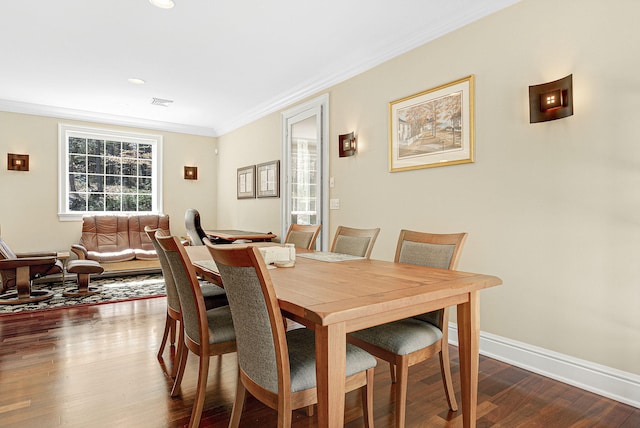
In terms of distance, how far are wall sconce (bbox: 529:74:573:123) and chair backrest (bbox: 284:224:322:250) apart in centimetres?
173

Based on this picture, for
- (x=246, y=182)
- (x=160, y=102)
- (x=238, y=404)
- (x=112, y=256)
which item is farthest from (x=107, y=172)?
(x=238, y=404)

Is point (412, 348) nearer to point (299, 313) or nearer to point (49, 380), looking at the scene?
point (299, 313)

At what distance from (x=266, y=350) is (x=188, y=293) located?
70cm

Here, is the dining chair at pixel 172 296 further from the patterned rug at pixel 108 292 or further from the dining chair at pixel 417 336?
the patterned rug at pixel 108 292

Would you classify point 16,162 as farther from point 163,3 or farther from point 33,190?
point 163,3

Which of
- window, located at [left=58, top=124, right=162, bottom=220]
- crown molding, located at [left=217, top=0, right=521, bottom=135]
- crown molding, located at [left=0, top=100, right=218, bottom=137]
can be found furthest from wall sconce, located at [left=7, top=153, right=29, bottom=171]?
crown molding, located at [left=217, top=0, right=521, bottom=135]

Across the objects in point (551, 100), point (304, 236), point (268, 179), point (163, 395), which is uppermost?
point (551, 100)

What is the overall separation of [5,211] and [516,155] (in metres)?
6.57

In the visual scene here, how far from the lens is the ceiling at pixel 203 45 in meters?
2.83

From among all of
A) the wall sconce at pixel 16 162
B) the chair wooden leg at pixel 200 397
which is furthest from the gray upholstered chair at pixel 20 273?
the chair wooden leg at pixel 200 397

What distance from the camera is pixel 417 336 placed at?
175 cm

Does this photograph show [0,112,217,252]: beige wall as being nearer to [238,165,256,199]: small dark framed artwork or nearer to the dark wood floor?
[238,165,256,199]: small dark framed artwork

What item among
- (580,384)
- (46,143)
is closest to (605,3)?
(580,384)

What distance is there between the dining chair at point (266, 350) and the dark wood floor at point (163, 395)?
1.87 feet
